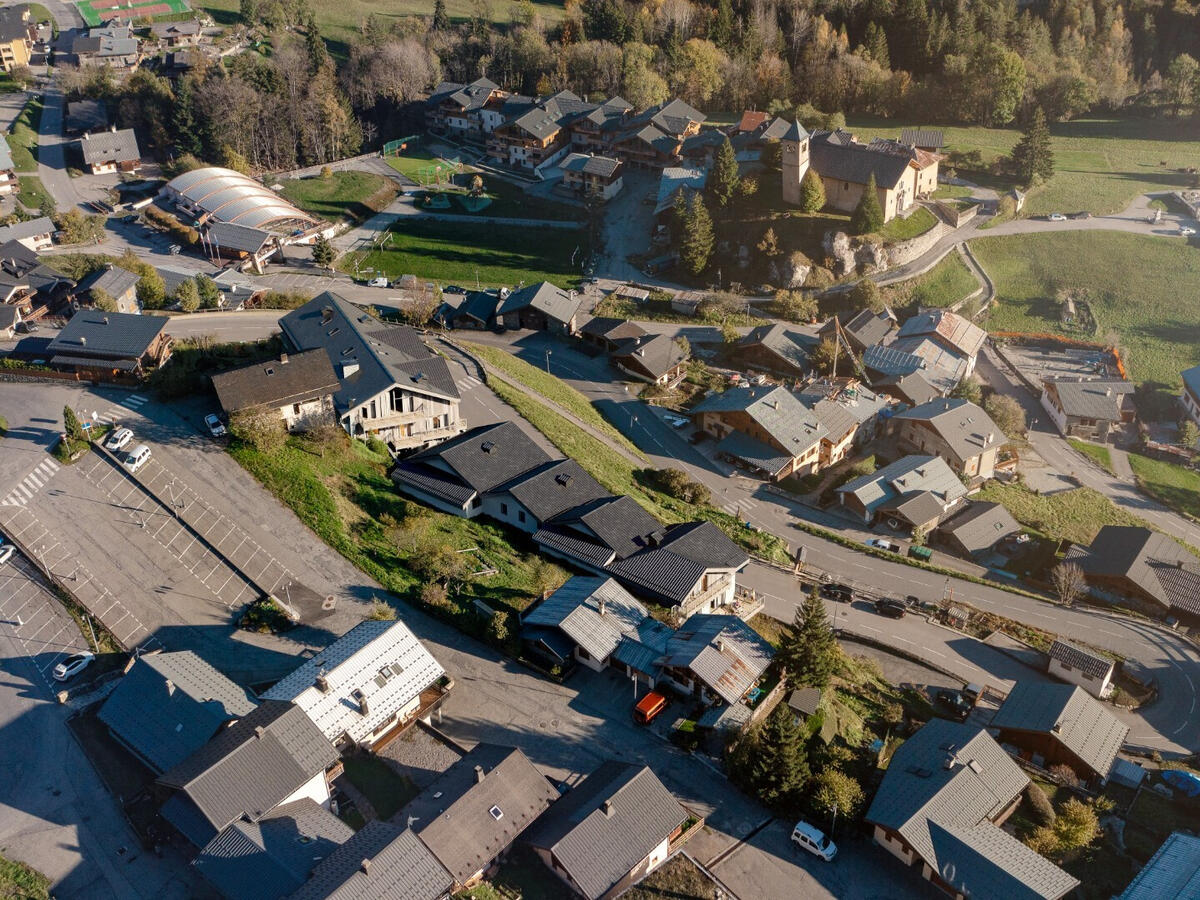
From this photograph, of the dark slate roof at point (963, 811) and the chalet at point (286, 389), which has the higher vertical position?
the chalet at point (286, 389)

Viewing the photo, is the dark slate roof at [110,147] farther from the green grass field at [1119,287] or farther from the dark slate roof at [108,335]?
the green grass field at [1119,287]

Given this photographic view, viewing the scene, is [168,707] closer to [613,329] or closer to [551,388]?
[551,388]

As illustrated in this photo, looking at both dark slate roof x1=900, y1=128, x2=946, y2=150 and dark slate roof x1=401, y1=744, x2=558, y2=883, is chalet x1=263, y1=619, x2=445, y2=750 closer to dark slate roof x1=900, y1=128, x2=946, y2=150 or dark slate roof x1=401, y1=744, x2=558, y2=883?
dark slate roof x1=401, y1=744, x2=558, y2=883

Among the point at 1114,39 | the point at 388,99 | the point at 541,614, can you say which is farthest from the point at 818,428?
the point at 1114,39

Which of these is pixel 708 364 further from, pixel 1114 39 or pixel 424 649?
pixel 1114 39

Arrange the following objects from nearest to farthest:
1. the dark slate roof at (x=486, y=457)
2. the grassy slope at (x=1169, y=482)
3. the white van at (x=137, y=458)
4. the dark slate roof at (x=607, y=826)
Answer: the dark slate roof at (x=607, y=826) → the white van at (x=137, y=458) → the dark slate roof at (x=486, y=457) → the grassy slope at (x=1169, y=482)

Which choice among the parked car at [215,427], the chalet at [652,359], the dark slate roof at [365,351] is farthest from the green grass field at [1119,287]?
the parked car at [215,427]

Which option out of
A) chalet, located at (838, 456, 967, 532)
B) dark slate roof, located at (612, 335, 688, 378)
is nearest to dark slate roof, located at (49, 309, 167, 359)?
dark slate roof, located at (612, 335, 688, 378)
